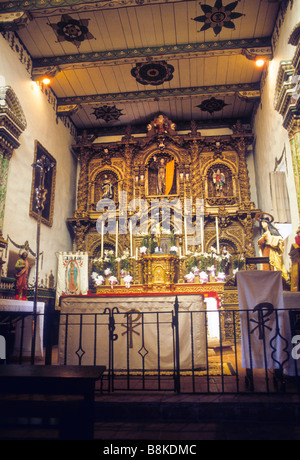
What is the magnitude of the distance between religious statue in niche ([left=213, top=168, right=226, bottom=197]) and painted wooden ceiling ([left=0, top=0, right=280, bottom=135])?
2110 millimetres

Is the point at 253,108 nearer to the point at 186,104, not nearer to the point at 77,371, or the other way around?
the point at 186,104

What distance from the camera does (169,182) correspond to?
11.8m

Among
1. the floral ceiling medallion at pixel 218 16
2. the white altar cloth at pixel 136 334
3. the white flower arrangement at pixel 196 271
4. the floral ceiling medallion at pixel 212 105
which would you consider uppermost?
the floral ceiling medallion at pixel 212 105

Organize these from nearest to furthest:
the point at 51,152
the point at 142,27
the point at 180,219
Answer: the point at 142,27 < the point at 51,152 < the point at 180,219

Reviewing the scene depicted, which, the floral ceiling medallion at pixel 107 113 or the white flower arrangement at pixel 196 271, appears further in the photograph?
the floral ceiling medallion at pixel 107 113

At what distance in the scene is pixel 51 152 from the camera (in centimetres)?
1045

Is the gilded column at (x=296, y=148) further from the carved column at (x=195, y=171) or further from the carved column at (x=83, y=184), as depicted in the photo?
the carved column at (x=83, y=184)

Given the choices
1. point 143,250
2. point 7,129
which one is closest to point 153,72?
point 7,129

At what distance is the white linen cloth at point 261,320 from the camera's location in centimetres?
386

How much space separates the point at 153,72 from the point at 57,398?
977 centimetres

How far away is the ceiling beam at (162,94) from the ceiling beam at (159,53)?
1.61 metres

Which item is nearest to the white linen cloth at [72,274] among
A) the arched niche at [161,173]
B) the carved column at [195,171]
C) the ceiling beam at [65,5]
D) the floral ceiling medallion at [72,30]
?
the arched niche at [161,173]
